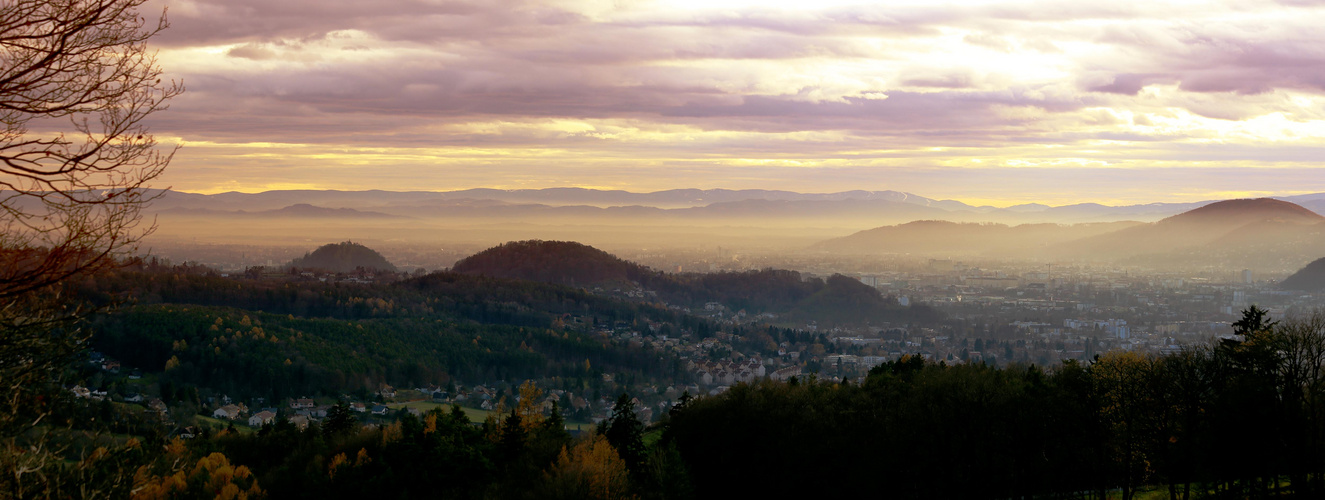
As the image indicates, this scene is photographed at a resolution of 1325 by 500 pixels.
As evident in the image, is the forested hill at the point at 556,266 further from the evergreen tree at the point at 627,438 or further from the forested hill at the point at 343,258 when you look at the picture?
the evergreen tree at the point at 627,438

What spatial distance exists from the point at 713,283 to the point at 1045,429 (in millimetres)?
102903

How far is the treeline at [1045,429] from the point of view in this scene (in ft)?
61.2

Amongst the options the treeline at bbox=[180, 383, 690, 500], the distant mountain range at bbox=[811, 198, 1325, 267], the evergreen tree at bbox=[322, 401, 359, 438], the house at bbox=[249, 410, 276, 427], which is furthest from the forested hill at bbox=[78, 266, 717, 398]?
the distant mountain range at bbox=[811, 198, 1325, 267]

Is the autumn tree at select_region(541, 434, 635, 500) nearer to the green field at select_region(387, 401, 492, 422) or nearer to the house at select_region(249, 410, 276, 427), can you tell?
the house at select_region(249, 410, 276, 427)

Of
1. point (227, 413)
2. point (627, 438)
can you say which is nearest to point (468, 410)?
point (227, 413)

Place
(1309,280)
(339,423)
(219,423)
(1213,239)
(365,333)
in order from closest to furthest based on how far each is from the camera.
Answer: (339,423) → (219,423) → (365,333) → (1309,280) → (1213,239)

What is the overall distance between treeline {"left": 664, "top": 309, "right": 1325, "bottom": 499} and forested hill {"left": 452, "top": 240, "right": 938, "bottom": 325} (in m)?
78.2

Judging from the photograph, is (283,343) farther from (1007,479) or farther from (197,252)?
(197,252)

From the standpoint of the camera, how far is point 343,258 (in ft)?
468

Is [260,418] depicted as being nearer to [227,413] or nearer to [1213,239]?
[227,413]

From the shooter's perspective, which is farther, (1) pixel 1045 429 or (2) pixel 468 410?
(2) pixel 468 410

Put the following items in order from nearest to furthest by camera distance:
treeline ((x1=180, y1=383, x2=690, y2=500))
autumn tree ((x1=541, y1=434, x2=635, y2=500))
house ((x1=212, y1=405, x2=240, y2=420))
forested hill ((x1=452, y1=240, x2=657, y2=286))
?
autumn tree ((x1=541, y1=434, x2=635, y2=500)) → treeline ((x1=180, y1=383, x2=690, y2=500)) → house ((x1=212, y1=405, x2=240, y2=420)) → forested hill ((x1=452, y1=240, x2=657, y2=286))

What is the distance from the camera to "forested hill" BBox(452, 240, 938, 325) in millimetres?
111037

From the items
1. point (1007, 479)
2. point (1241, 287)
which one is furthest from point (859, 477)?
point (1241, 287)
